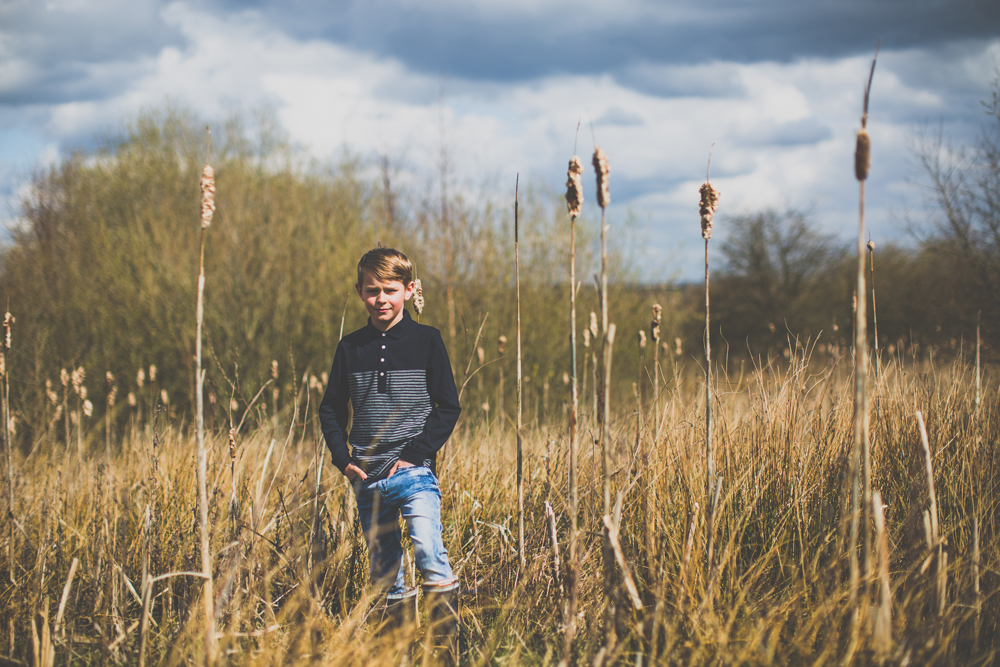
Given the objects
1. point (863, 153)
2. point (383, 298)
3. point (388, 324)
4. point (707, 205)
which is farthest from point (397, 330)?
point (863, 153)

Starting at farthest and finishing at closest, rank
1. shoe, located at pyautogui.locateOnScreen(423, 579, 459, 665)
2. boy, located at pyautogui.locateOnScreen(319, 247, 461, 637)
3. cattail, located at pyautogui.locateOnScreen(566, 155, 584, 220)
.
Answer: boy, located at pyautogui.locateOnScreen(319, 247, 461, 637), shoe, located at pyautogui.locateOnScreen(423, 579, 459, 665), cattail, located at pyautogui.locateOnScreen(566, 155, 584, 220)

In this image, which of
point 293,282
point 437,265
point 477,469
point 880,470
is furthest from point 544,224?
point 880,470

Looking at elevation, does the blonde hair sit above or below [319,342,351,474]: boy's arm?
above

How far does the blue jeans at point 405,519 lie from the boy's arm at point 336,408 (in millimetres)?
199

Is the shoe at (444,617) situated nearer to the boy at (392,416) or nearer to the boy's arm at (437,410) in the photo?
the boy at (392,416)

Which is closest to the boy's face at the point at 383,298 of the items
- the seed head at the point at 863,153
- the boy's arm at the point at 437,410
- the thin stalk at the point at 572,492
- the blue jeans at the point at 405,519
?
the boy's arm at the point at 437,410

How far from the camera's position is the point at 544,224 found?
35.0ft

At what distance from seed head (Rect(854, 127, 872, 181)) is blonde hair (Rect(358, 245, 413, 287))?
1.58m

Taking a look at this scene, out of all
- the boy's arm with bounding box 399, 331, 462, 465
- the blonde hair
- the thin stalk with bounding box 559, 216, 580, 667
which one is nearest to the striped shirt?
the boy's arm with bounding box 399, 331, 462, 465

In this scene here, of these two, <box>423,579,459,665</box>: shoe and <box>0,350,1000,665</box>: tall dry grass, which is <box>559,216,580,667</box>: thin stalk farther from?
<box>423,579,459,665</box>: shoe

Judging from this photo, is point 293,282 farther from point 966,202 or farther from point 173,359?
point 966,202

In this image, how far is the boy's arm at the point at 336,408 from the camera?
7.66 ft

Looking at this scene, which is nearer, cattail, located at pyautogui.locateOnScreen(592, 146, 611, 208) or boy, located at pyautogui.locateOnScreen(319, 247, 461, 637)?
cattail, located at pyautogui.locateOnScreen(592, 146, 611, 208)

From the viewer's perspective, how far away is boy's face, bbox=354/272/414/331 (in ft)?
7.64
